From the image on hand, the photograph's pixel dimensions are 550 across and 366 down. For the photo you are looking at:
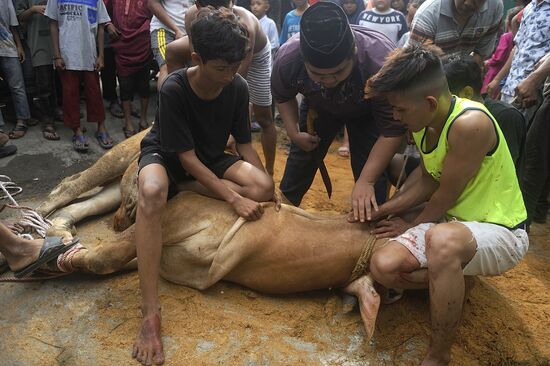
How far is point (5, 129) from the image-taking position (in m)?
5.25

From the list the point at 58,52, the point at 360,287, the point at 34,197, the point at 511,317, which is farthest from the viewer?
the point at 58,52

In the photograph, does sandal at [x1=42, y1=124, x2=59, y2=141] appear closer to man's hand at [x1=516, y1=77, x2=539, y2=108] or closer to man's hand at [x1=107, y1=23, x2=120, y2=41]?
man's hand at [x1=107, y1=23, x2=120, y2=41]

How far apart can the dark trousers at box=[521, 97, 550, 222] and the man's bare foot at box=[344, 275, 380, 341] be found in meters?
2.17

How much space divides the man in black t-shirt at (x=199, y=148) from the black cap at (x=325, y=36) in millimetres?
364

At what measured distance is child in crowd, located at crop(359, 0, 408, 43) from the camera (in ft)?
19.0

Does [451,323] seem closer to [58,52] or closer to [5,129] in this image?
[58,52]

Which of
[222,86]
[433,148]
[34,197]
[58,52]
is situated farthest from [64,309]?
[58,52]

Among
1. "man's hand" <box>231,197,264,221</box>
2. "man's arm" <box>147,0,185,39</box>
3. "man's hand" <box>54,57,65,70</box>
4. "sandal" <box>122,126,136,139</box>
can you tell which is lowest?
"sandal" <box>122,126,136,139</box>

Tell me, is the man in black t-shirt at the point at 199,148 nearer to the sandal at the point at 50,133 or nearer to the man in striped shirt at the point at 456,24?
the man in striped shirt at the point at 456,24

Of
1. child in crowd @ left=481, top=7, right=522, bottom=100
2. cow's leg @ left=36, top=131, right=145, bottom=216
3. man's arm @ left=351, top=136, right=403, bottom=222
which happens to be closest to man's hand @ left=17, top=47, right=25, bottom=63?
cow's leg @ left=36, top=131, right=145, bottom=216

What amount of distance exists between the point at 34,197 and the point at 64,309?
75.3 inches

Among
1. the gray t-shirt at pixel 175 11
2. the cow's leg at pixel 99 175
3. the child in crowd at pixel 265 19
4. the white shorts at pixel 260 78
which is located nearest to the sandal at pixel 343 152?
the child in crowd at pixel 265 19

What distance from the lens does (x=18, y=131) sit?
5.09m

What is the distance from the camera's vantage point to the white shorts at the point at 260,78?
4.14 metres
